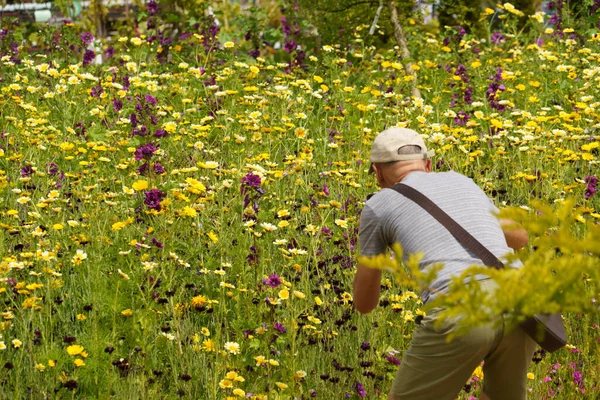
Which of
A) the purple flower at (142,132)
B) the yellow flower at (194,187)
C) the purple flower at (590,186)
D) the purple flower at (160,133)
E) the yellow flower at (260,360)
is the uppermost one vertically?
the yellow flower at (194,187)

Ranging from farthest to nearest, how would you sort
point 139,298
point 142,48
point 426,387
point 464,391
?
point 142,48 < point 464,391 < point 139,298 < point 426,387

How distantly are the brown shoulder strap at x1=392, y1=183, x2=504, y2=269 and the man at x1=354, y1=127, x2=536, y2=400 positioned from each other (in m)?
0.02

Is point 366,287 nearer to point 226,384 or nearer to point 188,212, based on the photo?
point 226,384

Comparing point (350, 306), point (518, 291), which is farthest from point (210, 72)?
point (518, 291)

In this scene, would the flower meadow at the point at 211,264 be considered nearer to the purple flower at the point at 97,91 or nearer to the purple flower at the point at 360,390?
the purple flower at the point at 360,390

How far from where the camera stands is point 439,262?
3.04m

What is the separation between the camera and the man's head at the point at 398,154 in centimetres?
343

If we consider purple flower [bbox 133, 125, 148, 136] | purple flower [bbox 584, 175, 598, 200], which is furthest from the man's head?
purple flower [bbox 584, 175, 598, 200]

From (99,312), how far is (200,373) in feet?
1.80

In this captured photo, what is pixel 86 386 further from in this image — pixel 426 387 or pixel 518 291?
pixel 518 291

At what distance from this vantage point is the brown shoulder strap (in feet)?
10.1

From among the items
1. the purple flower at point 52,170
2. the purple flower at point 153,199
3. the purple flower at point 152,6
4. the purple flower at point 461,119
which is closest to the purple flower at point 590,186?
the purple flower at point 461,119

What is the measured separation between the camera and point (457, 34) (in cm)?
986

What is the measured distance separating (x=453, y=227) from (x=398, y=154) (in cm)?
43
